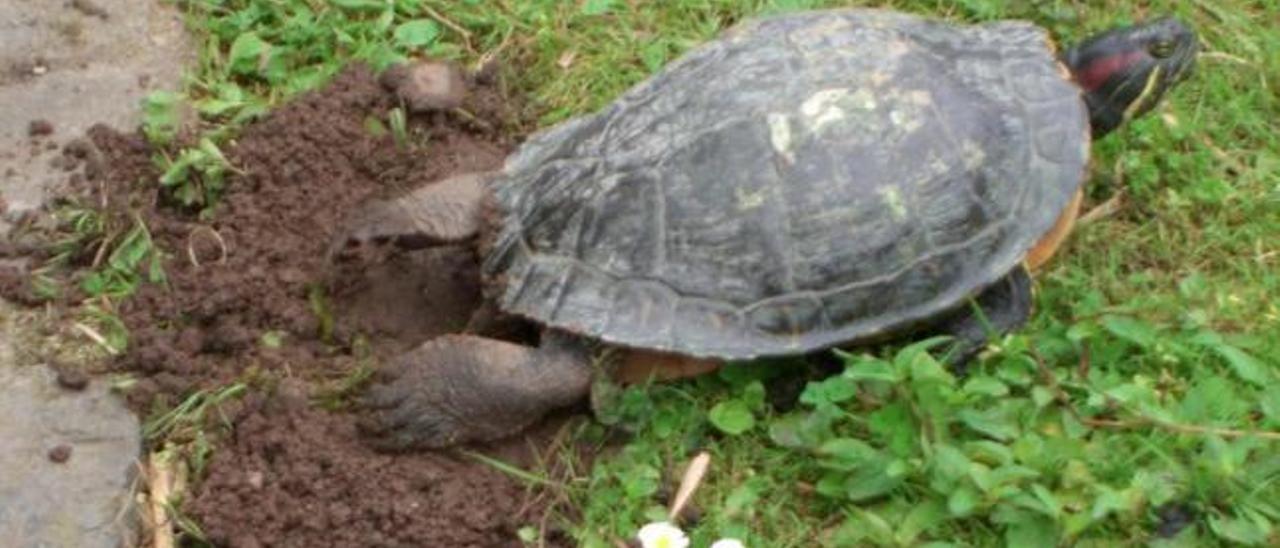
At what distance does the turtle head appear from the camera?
4352 mm

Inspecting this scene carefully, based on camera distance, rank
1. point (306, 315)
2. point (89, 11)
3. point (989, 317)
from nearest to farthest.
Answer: point (989, 317) → point (306, 315) → point (89, 11)

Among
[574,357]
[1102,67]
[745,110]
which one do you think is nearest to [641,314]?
[574,357]

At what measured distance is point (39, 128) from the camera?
4668mm

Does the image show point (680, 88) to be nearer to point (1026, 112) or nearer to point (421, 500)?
point (1026, 112)

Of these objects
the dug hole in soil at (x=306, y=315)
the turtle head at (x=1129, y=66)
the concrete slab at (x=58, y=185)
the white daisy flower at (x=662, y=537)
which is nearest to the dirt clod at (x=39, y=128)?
the concrete slab at (x=58, y=185)

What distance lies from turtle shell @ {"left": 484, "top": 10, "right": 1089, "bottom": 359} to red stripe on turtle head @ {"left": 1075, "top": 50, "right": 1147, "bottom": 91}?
36 cm

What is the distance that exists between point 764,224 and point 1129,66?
3.81 feet

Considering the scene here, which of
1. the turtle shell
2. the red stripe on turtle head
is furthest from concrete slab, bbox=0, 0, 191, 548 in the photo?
the red stripe on turtle head

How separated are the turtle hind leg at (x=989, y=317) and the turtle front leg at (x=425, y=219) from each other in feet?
3.87

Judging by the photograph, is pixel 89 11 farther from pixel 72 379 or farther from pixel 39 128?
pixel 72 379

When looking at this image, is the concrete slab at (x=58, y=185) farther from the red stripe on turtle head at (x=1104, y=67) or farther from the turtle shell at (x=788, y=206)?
the red stripe on turtle head at (x=1104, y=67)

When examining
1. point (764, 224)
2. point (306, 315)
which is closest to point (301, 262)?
point (306, 315)

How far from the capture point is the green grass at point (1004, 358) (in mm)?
3631

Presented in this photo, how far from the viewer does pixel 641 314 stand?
3881mm
